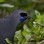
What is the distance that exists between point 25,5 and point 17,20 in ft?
0.92

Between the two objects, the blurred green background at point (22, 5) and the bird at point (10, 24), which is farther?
the blurred green background at point (22, 5)

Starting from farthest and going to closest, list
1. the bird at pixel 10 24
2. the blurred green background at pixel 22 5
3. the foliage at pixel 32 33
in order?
1. the blurred green background at pixel 22 5
2. the bird at pixel 10 24
3. the foliage at pixel 32 33

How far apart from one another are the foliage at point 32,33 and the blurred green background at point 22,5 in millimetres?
276

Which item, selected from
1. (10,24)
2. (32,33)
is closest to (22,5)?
(10,24)

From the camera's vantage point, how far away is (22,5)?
1.12 metres

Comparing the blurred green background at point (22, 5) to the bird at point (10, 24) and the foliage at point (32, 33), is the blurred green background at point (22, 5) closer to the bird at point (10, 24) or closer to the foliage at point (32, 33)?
the bird at point (10, 24)

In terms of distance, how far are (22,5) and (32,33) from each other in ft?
1.36

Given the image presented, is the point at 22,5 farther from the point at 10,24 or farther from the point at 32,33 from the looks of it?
the point at 32,33

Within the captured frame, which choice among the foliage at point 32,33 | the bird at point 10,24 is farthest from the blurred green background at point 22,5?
the foliage at point 32,33

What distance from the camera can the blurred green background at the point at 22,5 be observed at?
105cm

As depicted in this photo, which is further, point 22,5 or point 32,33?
point 22,5

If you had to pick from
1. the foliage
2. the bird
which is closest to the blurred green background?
the bird

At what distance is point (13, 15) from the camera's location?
0.89 m

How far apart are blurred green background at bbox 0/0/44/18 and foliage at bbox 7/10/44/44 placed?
0.28 meters
